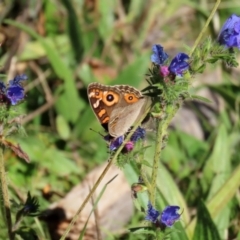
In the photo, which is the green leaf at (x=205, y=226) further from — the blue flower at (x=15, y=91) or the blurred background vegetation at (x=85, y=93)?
the blue flower at (x=15, y=91)

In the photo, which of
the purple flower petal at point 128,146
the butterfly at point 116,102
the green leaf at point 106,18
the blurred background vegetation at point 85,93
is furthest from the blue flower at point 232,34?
the green leaf at point 106,18

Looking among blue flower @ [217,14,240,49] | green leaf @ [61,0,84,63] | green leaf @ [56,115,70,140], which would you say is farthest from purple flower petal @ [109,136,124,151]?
green leaf @ [61,0,84,63]

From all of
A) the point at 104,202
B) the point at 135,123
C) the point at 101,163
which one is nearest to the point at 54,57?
the point at 101,163

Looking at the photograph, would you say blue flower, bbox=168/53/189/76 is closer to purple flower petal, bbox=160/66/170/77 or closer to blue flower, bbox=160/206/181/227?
purple flower petal, bbox=160/66/170/77

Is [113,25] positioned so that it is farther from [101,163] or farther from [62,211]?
[62,211]

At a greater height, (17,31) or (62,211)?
(17,31)

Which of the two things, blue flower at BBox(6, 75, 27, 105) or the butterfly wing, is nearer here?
blue flower at BBox(6, 75, 27, 105)

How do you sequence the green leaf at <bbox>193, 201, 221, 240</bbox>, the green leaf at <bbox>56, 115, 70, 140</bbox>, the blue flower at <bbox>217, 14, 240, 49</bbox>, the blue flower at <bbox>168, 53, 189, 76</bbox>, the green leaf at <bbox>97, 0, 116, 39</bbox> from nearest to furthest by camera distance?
the blue flower at <bbox>168, 53, 189, 76</bbox>, the blue flower at <bbox>217, 14, 240, 49</bbox>, the green leaf at <bbox>193, 201, 221, 240</bbox>, the green leaf at <bbox>56, 115, 70, 140</bbox>, the green leaf at <bbox>97, 0, 116, 39</bbox>

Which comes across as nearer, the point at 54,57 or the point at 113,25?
the point at 54,57
